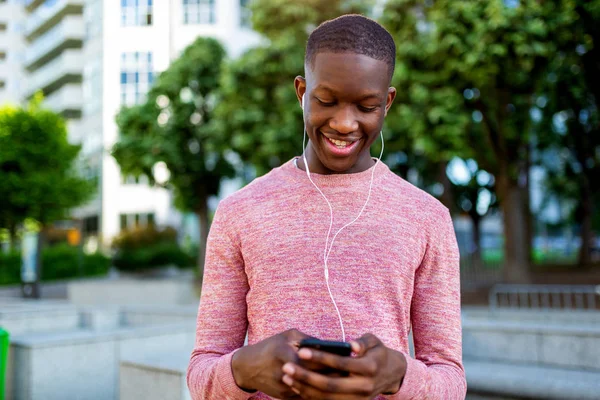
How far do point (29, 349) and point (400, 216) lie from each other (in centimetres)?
602

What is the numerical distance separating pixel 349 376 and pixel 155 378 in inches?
176

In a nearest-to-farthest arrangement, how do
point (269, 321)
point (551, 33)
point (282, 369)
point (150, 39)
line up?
1. point (282, 369)
2. point (269, 321)
3. point (551, 33)
4. point (150, 39)

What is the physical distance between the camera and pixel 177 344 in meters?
7.42

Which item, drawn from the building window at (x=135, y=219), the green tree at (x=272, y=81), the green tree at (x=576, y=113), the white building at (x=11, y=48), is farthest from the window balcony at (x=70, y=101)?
the green tree at (x=576, y=113)

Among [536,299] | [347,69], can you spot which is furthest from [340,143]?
[536,299]

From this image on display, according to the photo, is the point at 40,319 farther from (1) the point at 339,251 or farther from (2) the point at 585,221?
(2) the point at 585,221

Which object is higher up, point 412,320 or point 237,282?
point 237,282

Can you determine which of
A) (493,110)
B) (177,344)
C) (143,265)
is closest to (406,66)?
(493,110)

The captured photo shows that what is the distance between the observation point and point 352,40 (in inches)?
55.6

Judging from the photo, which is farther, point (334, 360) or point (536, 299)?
point (536, 299)

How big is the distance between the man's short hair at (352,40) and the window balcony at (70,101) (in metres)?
44.7

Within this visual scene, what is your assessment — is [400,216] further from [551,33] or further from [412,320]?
[551,33]

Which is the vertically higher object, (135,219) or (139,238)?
(135,219)

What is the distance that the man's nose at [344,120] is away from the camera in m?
1.43
